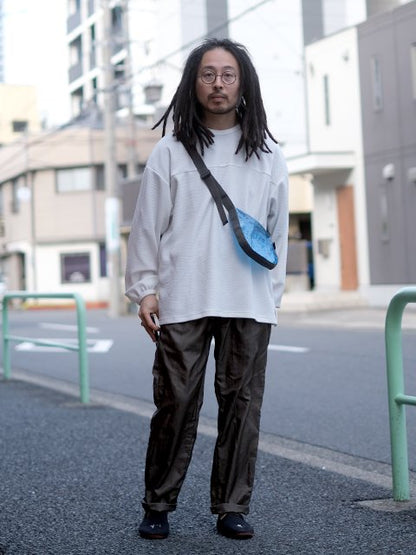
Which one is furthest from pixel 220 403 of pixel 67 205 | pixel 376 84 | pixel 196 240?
pixel 67 205

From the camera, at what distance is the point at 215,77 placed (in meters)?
3.66

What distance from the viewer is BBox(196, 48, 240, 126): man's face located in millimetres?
3646

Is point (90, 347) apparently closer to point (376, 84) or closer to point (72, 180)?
point (376, 84)

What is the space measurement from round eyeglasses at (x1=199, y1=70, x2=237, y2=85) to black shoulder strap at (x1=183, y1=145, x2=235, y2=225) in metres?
0.24

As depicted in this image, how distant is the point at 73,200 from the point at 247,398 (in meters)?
43.2

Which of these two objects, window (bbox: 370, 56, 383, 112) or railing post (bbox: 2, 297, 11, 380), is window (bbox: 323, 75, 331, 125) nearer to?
window (bbox: 370, 56, 383, 112)

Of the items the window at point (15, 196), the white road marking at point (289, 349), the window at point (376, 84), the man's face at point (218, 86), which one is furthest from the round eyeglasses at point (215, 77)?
the window at point (15, 196)

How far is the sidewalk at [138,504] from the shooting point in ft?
12.0

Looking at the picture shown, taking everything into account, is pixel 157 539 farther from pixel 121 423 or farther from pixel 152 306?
pixel 121 423

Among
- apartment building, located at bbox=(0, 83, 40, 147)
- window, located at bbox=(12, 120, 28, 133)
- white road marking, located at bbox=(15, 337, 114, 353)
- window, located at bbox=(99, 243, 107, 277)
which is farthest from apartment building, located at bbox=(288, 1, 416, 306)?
window, located at bbox=(12, 120, 28, 133)

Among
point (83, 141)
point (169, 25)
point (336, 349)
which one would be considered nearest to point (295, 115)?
point (169, 25)

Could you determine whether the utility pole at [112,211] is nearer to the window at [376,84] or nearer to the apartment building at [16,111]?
the window at [376,84]

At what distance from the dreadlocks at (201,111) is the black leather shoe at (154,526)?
1277 millimetres

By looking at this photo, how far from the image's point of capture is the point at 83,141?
151ft
